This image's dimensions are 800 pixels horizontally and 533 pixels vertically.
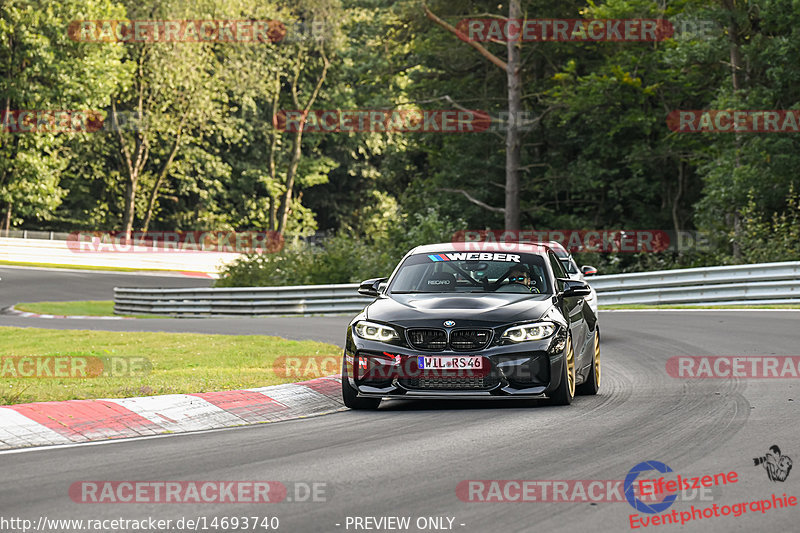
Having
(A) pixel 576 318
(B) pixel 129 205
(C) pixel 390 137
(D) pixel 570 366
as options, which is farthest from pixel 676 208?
(B) pixel 129 205

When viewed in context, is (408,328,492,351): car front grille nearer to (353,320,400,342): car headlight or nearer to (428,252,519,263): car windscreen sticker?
(353,320,400,342): car headlight

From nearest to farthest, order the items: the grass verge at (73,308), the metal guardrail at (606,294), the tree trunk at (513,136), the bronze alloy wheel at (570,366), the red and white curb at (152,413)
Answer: the red and white curb at (152,413) → the bronze alloy wheel at (570,366) → the metal guardrail at (606,294) → the grass verge at (73,308) → the tree trunk at (513,136)

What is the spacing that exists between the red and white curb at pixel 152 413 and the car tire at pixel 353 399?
25 centimetres

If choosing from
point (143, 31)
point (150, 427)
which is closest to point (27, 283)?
point (143, 31)

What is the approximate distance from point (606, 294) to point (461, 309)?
56.1 ft

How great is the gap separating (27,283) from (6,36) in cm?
A: 1882

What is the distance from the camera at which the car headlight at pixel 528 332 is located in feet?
31.4

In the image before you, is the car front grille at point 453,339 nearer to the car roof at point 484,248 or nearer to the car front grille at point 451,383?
the car front grille at point 451,383

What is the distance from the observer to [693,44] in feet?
104

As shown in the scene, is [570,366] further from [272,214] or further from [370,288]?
[272,214]

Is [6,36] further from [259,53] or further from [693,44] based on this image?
[693,44]

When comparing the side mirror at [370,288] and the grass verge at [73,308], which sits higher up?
the side mirror at [370,288]

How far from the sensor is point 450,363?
9.49 m

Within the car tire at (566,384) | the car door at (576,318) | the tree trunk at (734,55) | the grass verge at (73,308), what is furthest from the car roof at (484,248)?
the grass verge at (73,308)
